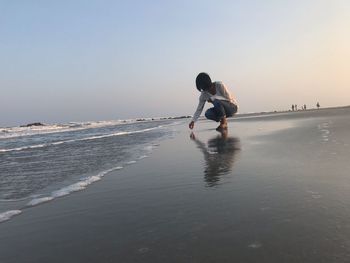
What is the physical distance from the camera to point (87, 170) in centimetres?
705

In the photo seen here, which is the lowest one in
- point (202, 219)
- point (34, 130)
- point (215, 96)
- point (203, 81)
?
point (202, 219)

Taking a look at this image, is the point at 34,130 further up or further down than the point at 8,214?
further up

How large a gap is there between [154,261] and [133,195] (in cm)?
203

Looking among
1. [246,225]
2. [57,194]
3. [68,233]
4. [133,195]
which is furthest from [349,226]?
[57,194]

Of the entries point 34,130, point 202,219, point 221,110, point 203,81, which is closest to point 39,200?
point 202,219

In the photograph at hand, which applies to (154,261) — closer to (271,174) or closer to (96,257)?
(96,257)

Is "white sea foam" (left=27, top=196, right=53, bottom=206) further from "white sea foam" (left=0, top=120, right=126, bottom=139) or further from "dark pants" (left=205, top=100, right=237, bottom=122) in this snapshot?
"white sea foam" (left=0, top=120, right=126, bottom=139)

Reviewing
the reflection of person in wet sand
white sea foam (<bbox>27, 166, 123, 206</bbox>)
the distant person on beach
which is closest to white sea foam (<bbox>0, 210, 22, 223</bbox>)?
white sea foam (<bbox>27, 166, 123, 206</bbox>)

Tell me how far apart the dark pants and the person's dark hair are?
1.99ft

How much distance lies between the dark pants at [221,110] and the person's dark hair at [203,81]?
607mm

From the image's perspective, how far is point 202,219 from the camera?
10.7 feet

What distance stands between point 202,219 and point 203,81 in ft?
27.4

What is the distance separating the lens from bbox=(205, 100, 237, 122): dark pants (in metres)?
12.0

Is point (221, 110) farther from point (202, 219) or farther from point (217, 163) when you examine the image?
point (202, 219)
